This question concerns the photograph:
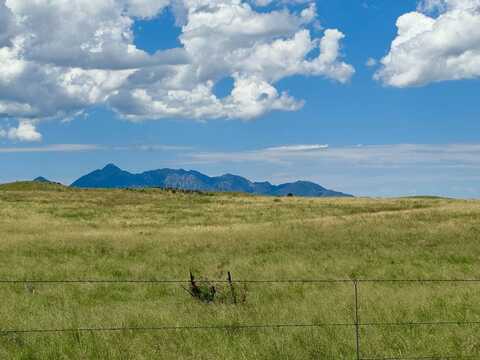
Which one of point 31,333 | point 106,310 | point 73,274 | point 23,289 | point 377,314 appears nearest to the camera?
point 31,333

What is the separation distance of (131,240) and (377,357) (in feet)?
74.3

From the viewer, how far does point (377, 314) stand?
12086mm

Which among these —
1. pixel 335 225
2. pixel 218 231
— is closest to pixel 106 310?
pixel 218 231

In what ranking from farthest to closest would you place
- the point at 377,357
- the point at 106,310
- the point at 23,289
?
the point at 23,289 < the point at 106,310 < the point at 377,357

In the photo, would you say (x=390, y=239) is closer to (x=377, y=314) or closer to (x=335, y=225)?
(x=335, y=225)

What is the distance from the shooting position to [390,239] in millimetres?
29656

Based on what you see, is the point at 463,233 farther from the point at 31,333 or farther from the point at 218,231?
the point at 31,333

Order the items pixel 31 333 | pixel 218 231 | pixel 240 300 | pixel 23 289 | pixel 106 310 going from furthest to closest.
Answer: pixel 218 231 → pixel 23 289 → pixel 240 300 → pixel 106 310 → pixel 31 333

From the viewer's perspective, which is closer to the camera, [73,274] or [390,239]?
[73,274]

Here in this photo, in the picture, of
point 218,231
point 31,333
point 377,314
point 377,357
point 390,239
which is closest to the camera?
point 377,357

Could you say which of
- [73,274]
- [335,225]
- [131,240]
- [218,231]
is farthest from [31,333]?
[335,225]

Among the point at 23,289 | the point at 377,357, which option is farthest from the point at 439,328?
the point at 23,289

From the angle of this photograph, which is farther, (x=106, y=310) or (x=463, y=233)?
(x=463, y=233)

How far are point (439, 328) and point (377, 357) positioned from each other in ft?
7.52
